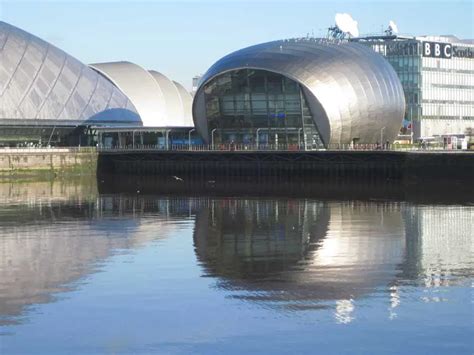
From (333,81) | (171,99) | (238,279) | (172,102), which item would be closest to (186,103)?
(171,99)

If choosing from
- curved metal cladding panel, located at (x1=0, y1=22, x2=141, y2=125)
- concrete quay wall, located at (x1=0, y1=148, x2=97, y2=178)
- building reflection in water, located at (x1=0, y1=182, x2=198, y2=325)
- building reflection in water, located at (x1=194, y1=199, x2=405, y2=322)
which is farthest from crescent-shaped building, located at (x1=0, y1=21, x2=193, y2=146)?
building reflection in water, located at (x1=194, y1=199, x2=405, y2=322)

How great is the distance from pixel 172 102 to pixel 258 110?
124 feet

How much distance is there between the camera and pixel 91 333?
21531 mm

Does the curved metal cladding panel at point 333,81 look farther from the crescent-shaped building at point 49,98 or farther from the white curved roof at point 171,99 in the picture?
the white curved roof at point 171,99

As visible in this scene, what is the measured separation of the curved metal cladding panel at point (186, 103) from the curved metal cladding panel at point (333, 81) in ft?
116

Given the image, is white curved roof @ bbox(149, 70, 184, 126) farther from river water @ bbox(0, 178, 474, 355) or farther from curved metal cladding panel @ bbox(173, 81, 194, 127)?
river water @ bbox(0, 178, 474, 355)

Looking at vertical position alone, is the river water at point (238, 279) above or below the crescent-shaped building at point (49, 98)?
below

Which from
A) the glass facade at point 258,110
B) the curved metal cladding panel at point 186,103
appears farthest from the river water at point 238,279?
the curved metal cladding panel at point 186,103

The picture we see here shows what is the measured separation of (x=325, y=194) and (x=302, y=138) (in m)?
26.3

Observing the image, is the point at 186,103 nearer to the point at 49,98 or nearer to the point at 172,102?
the point at 172,102

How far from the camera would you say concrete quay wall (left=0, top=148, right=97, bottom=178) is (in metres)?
78.7

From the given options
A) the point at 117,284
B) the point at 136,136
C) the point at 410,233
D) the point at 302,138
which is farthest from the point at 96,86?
the point at 117,284

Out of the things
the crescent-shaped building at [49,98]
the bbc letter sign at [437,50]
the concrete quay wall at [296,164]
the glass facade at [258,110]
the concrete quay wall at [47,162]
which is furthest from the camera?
the bbc letter sign at [437,50]

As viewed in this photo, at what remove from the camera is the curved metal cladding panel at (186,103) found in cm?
12425
